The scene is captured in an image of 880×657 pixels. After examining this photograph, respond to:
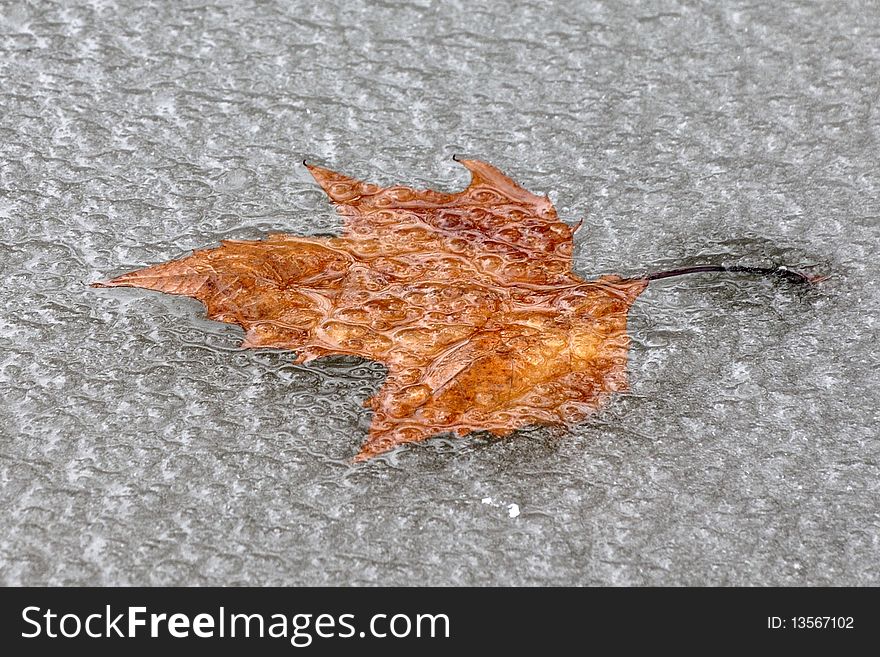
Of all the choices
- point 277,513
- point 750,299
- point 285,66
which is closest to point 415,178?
point 285,66

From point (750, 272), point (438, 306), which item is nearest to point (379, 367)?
point (438, 306)

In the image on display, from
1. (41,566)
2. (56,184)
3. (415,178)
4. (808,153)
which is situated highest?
(808,153)

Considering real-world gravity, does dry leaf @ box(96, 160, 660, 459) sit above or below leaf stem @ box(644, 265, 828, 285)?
below

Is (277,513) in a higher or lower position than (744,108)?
lower

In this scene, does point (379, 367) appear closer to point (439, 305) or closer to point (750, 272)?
point (439, 305)

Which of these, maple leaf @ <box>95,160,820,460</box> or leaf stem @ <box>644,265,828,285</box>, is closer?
maple leaf @ <box>95,160,820,460</box>

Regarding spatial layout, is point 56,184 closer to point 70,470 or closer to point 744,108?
point 70,470
